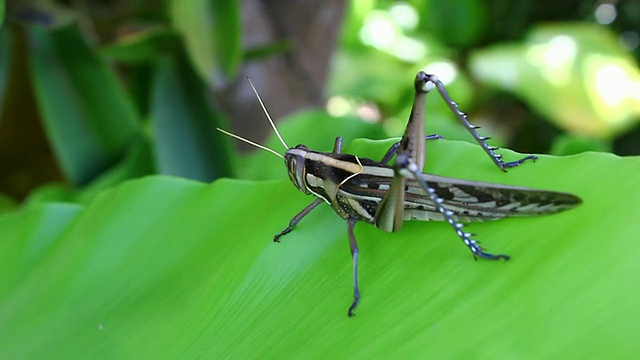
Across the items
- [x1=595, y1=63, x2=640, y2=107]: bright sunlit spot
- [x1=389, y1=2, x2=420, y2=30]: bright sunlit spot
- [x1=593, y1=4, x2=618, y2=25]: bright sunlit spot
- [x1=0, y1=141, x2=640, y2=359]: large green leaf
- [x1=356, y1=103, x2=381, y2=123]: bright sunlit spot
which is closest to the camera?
[x1=0, y1=141, x2=640, y2=359]: large green leaf

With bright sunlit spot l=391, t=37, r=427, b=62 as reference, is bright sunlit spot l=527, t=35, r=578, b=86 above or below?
above

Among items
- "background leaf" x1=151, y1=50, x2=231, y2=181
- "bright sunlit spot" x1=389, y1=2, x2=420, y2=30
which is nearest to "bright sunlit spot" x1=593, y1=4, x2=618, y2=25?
"bright sunlit spot" x1=389, y1=2, x2=420, y2=30

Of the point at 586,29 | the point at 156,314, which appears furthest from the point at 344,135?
the point at 586,29

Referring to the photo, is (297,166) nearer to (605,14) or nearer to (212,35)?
(212,35)

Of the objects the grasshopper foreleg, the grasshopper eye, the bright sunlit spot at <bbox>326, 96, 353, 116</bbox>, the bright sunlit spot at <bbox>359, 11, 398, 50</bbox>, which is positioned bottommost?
the bright sunlit spot at <bbox>326, 96, 353, 116</bbox>

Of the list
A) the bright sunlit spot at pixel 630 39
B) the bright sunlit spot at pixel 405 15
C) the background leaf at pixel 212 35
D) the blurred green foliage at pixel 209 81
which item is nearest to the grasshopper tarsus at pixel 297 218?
the blurred green foliage at pixel 209 81

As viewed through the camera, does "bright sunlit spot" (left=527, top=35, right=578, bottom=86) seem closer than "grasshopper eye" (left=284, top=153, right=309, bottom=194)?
No

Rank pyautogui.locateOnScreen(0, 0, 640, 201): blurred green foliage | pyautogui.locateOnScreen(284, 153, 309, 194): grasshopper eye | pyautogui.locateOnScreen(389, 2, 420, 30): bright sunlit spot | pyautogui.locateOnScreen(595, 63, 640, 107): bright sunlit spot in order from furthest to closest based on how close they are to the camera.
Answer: pyautogui.locateOnScreen(389, 2, 420, 30): bright sunlit spot
pyautogui.locateOnScreen(595, 63, 640, 107): bright sunlit spot
pyautogui.locateOnScreen(0, 0, 640, 201): blurred green foliage
pyautogui.locateOnScreen(284, 153, 309, 194): grasshopper eye

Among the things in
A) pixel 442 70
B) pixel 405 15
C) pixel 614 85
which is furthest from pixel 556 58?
pixel 405 15

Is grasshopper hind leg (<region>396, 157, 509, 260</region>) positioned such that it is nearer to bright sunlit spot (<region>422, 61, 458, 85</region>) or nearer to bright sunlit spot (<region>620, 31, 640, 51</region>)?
bright sunlit spot (<region>422, 61, 458, 85</region>)
